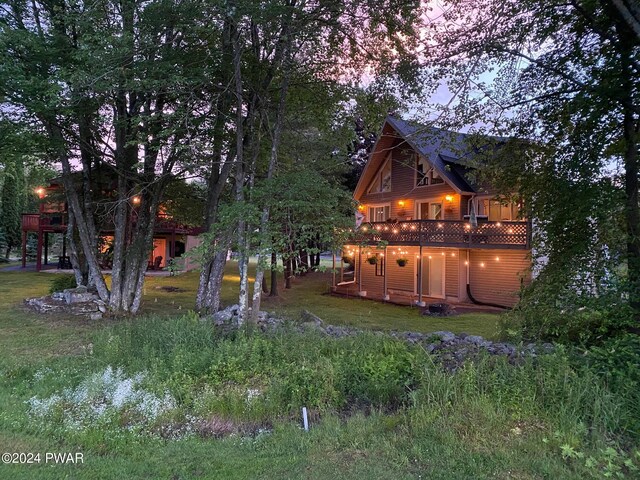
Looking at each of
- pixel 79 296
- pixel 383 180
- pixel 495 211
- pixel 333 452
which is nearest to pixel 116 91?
pixel 79 296

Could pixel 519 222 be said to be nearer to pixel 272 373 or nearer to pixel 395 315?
pixel 395 315

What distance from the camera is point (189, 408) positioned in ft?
13.7

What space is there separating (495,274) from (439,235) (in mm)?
3016

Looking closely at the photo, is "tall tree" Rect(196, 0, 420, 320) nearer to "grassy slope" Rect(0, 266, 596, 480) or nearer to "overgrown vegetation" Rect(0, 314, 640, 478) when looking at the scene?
"overgrown vegetation" Rect(0, 314, 640, 478)

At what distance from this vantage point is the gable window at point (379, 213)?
69.5 ft

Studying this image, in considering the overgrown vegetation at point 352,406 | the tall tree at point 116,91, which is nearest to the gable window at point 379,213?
the tall tree at point 116,91

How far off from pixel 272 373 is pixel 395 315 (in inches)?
414

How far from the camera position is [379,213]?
857 inches

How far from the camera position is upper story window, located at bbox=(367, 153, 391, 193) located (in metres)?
20.9

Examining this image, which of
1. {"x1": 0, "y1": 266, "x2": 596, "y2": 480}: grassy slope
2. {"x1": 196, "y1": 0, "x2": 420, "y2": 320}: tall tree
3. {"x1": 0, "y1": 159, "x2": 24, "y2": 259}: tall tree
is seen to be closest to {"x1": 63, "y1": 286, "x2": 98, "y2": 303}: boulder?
{"x1": 196, "y1": 0, "x2": 420, "y2": 320}: tall tree

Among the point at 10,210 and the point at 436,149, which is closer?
the point at 436,149

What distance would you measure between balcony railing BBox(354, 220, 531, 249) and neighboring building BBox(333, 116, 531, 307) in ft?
0.12

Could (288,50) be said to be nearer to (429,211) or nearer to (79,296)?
(79,296)

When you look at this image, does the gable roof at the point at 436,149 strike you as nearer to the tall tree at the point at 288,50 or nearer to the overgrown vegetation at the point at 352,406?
the tall tree at the point at 288,50
